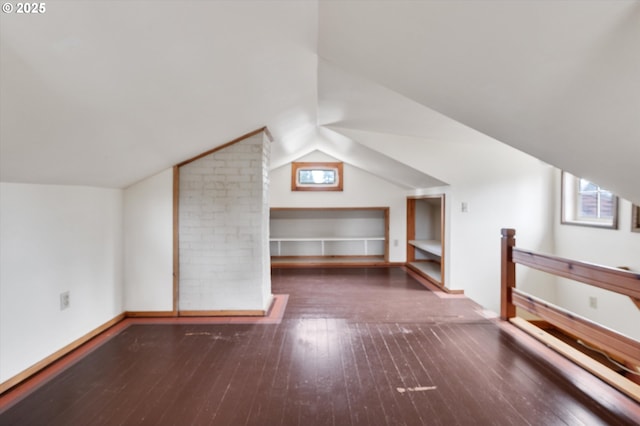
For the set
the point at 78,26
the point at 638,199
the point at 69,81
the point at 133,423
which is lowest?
the point at 133,423

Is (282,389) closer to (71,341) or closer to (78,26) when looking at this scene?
(71,341)

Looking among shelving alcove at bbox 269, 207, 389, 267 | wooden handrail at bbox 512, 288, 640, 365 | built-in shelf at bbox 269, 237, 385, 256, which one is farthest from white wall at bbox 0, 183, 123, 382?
wooden handrail at bbox 512, 288, 640, 365

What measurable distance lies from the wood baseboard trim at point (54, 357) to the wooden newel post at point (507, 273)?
3928 millimetres

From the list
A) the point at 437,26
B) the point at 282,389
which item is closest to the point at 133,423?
the point at 282,389

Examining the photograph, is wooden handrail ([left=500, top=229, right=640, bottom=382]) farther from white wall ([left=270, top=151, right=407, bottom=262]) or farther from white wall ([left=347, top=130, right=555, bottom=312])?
white wall ([left=270, top=151, right=407, bottom=262])

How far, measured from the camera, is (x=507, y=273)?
10.3 ft

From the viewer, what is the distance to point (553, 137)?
1.84 meters

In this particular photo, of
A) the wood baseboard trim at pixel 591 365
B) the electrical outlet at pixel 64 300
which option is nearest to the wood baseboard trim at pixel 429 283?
the wood baseboard trim at pixel 591 365

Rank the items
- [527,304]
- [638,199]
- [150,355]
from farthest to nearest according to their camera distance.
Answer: [527,304]
[150,355]
[638,199]

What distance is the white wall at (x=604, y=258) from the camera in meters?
3.29

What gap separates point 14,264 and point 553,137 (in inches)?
138

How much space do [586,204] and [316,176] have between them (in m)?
4.11

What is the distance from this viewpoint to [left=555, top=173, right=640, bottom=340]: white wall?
3291 millimetres

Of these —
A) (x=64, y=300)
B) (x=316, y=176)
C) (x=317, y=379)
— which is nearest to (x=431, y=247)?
(x=316, y=176)
